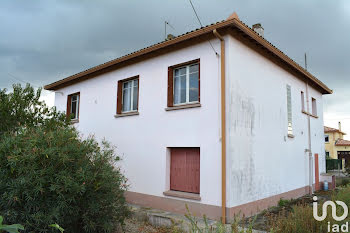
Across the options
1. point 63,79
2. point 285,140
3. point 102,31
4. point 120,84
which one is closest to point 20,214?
point 120,84

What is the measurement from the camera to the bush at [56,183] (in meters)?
5.38

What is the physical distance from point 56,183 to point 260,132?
20.8 ft

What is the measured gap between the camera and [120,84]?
37.6 ft

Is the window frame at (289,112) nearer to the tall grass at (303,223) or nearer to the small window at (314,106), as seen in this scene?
the small window at (314,106)

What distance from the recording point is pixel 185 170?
873 centimetres

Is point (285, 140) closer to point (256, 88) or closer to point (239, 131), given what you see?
point (256, 88)

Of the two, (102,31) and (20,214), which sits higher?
(102,31)

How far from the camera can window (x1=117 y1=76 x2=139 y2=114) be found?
10.9 metres

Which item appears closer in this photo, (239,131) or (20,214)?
(20,214)

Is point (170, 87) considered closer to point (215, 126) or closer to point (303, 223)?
point (215, 126)

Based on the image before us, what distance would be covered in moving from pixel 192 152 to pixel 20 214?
4770 mm

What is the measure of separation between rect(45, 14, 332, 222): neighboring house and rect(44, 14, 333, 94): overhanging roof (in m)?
0.04

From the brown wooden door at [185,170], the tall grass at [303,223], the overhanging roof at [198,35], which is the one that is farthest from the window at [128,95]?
the tall grass at [303,223]

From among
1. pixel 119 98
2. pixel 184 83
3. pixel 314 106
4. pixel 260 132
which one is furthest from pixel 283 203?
pixel 314 106
